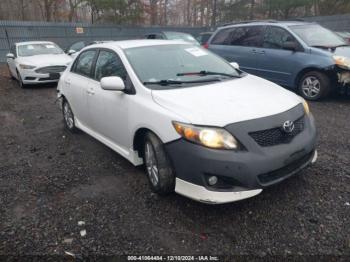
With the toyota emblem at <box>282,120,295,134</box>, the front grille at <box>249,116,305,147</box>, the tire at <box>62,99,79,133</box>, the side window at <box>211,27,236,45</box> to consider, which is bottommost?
the tire at <box>62,99,79,133</box>

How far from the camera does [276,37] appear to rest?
7.20 meters

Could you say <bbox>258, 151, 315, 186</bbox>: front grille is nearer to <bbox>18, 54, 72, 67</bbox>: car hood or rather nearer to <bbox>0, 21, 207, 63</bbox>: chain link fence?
<bbox>18, 54, 72, 67</bbox>: car hood

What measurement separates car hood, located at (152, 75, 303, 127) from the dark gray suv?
3.57m

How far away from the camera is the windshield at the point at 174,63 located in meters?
3.49

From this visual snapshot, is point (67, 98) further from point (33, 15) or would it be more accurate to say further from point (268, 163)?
point (33, 15)

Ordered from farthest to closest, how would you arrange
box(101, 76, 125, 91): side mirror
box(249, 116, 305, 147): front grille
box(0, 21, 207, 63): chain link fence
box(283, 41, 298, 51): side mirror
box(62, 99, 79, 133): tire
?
box(0, 21, 207, 63): chain link fence < box(283, 41, 298, 51): side mirror < box(62, 99, 79, 133): tire < box(101, 76, 125, 91): side mirror < box(249, 116, 305, 147): front grille

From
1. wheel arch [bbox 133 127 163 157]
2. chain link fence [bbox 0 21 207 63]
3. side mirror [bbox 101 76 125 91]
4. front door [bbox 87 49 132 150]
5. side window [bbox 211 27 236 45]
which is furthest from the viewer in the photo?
chain link fence [bbox 0 21 207 63]

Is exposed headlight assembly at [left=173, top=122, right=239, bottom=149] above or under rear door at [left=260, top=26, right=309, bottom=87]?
Result: under

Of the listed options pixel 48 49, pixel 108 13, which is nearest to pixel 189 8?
pixel 108 13

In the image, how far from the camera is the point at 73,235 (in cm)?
270

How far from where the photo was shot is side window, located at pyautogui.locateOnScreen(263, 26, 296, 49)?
698 centimetres

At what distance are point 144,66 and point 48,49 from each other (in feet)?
28.0

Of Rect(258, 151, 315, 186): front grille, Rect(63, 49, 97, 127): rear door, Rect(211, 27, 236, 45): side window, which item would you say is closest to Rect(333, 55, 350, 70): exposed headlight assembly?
Rect(211, 27, 236, 45): side window

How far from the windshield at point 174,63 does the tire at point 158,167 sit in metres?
0.75
